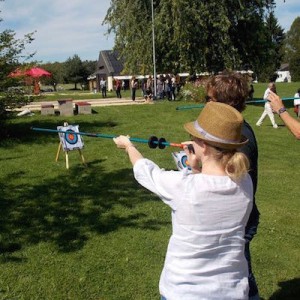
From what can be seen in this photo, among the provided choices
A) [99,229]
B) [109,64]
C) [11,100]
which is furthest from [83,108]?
[109,64]

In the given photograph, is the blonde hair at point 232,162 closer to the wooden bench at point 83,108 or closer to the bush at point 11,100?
the bush at point 11,100

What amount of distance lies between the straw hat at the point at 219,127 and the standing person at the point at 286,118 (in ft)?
4.79

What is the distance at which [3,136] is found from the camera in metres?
14.3

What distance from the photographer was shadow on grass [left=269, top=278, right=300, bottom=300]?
15.2 feet

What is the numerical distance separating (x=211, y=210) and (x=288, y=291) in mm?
2979

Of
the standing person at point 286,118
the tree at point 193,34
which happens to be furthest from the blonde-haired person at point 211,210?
the tree at point 193,34

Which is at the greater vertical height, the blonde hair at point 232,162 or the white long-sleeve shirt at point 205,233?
the blonde hair at point 232,162

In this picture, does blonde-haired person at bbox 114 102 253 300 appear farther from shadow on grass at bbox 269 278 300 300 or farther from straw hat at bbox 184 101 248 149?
shadow on grass at bbox 269 278 300 300

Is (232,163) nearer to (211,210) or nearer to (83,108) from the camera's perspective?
(211,210)

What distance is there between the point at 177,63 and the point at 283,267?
77.7ft

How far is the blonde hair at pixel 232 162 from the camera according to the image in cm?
232

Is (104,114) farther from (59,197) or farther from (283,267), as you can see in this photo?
(283,267)

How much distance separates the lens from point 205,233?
7.75 feet

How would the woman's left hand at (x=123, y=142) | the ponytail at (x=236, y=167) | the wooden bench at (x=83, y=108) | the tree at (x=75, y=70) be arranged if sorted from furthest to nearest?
1. the tree at (x=75, y=70)
2. the wooden bench at (x=83, y=108)
3. the woman's left hand at (x=123, y=142)
4. the ponytail at (x=236, y=167)
